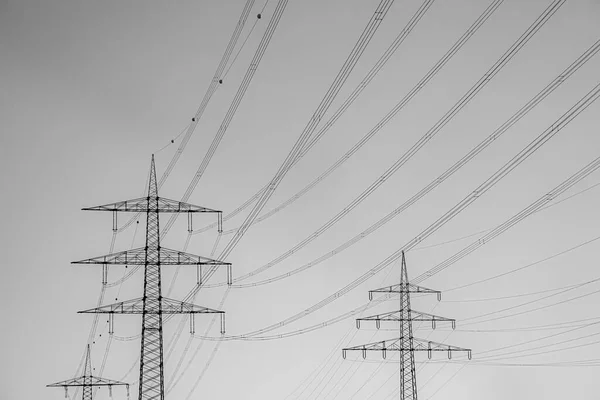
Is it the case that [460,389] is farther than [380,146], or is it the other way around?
[380,146]

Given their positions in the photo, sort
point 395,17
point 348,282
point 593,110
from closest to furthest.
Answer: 1. point 593,110
2. point 348,282
3. point 395,17

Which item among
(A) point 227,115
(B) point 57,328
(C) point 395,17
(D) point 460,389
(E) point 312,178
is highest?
(C) point 395,17

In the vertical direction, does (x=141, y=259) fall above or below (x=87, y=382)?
above

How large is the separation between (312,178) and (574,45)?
45.7 feet

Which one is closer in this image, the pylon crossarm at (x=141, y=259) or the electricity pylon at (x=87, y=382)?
the pylon crossarm at (x=141, y=259)

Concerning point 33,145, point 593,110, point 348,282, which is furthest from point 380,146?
point 33,145

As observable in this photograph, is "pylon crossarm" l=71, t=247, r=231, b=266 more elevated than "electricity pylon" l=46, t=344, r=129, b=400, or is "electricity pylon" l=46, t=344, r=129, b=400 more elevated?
"pylon crossarm" l=71, t=247, r=231, b=266

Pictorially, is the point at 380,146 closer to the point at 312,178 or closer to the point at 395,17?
the point at 312,178

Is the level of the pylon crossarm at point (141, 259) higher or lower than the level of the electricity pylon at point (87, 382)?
higher

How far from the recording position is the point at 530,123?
40000mm

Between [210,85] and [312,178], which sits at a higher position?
[210,85]

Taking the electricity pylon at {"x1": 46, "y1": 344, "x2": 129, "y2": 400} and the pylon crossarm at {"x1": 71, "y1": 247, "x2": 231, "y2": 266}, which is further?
the electricity pylon at {"x1": 46, "y1": 344, "x2": 129, "y2": 400}

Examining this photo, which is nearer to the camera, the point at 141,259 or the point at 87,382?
the point at 141,259

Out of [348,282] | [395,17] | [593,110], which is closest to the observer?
[593,110]
